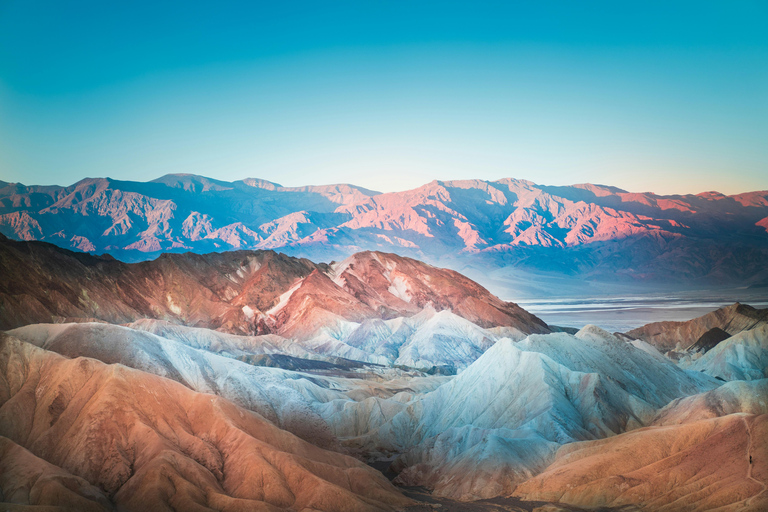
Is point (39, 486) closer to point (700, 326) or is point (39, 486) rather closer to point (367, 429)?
point (367, 429)

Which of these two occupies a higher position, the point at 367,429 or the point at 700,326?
the point at 700,326

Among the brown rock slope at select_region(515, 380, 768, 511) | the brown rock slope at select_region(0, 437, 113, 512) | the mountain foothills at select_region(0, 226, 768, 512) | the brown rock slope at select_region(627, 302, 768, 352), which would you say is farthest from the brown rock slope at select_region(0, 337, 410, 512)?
the brown rock slope at select_region(627, 302, 768, 352)

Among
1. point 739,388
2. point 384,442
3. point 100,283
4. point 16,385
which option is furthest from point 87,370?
point 100,283

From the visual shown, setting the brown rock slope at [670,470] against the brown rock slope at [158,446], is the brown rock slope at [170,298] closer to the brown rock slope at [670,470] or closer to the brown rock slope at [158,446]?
the brown rock slope at [158,446]

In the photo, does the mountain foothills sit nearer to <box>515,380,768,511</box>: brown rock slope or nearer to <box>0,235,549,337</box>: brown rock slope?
<box>515,380,768,511</box>: brown rock slope

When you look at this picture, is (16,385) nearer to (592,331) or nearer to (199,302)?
(592,331)

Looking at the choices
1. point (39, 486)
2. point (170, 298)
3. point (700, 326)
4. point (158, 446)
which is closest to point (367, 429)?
point (158, 446)

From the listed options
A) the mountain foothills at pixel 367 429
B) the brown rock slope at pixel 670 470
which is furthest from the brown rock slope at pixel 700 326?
the brown rock slope at pixel 670 470
